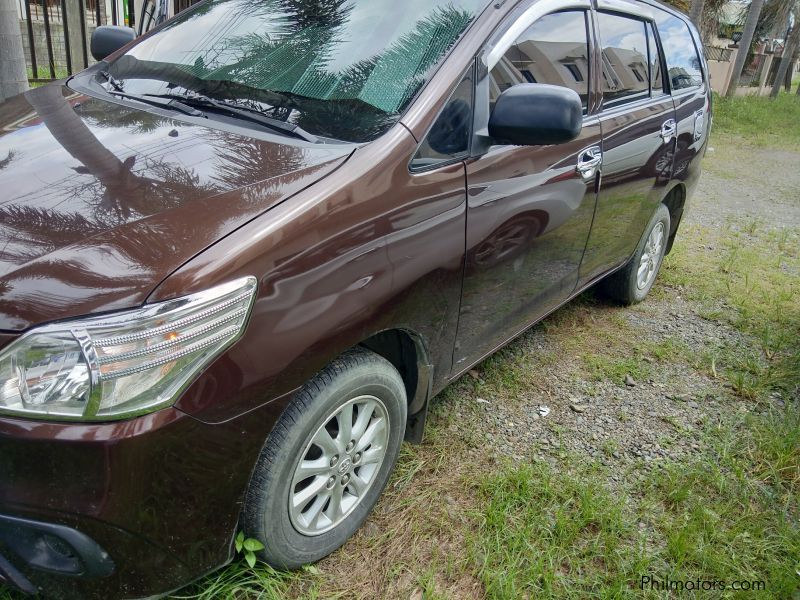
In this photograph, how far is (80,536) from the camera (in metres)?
1.39

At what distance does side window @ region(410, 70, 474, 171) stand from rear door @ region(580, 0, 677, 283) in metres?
1.02

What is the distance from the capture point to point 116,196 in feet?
5.24

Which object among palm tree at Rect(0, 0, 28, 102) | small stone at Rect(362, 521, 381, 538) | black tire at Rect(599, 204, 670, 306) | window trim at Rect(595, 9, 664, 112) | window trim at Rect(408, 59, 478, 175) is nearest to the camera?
window trim at Rect(408, 59, 478, 175)

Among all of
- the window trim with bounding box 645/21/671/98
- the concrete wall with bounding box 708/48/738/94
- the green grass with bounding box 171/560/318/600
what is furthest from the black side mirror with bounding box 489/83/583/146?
the concrete wall with bounding box 708/48/738/94

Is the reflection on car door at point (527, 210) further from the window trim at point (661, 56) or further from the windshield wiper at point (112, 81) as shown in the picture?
the windshield wiper at point (112, 81)

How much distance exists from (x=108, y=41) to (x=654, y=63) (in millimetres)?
2862

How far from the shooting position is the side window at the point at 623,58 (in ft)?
9.72

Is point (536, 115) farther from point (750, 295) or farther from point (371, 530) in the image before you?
point (750, 295)

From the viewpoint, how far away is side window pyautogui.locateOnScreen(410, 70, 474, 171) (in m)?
1.92

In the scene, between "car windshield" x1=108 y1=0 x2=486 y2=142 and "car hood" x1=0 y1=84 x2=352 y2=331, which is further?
"car windshield" x1=108 y1=0 x2=486 y2=142

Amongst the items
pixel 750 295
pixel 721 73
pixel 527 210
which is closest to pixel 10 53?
pixel 527 210

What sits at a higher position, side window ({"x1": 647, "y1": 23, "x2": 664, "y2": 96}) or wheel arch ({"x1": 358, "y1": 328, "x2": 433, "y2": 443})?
side window ({"x1": 647, "y1": 23, "x2": 664, "y2": 96})

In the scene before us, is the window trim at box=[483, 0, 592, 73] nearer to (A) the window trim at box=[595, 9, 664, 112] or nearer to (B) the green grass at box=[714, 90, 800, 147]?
(A) the window trim at box=[595, 9, 664, 112]

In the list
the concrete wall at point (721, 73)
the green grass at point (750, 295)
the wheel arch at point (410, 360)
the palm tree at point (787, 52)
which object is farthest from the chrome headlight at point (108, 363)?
the palm tree at point (787, 52)
